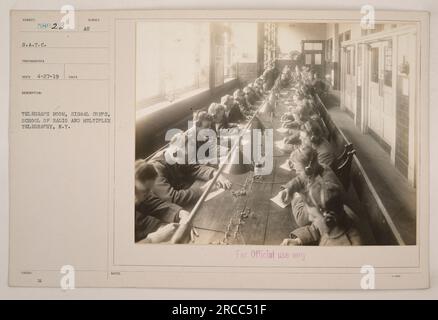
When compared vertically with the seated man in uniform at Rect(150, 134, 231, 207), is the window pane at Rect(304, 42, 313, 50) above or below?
above

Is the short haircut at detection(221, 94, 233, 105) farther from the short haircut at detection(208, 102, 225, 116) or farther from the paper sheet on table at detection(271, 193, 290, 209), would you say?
the paper sheet on table at detection(271, 193, 290, 209)

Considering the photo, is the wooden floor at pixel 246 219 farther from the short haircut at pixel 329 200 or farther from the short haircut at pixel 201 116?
the short haircut at pixel 201 116

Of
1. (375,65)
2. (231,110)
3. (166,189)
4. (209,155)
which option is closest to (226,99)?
(231,110)

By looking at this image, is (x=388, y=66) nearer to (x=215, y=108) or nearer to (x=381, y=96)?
(x=381, y=96)

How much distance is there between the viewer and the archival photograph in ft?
3.21

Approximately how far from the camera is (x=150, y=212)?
0.99 metres

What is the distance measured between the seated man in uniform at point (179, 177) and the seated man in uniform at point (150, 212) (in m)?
0.01

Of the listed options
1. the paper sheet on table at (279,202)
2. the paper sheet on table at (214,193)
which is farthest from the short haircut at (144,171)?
the paper sheet on table at (279,202)

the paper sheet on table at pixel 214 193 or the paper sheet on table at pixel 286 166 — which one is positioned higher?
the paper sheet on table at pixel 286 166

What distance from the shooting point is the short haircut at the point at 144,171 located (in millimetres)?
991

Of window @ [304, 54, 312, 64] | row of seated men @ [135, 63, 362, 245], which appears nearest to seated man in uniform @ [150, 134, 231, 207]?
row of seated men @ [135, 63, 362, 245]

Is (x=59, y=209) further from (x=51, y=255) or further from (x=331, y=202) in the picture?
(x=331, y=202)

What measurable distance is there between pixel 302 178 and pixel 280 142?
10 cm

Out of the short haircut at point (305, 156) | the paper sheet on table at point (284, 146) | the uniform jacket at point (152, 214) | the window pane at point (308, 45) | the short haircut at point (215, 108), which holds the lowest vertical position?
the uniform jacket at point (152, 214)
